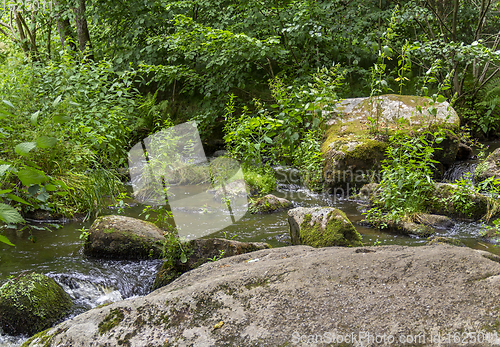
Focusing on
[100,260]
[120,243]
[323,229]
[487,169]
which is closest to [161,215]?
[120,243]

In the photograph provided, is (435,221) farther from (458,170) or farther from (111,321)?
(111,321)

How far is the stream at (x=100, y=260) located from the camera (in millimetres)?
3500

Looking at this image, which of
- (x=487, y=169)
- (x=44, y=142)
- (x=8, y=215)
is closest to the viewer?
(x=8, y=215)

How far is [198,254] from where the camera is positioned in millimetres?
A: 3627

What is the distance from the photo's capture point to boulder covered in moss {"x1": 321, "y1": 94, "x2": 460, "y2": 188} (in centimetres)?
646

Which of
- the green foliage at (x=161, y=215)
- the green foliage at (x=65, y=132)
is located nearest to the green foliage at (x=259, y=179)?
the green foliage at (x=161, y=215)

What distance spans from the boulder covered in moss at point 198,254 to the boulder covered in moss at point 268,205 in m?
1.91

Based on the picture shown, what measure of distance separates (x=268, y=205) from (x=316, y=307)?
4323mm

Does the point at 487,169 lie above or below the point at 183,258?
below

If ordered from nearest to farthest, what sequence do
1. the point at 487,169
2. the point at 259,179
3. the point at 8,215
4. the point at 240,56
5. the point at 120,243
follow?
the point at 8,215
the point at 120,243
the point at 487,169
the point at 259,179
the point at 240,56

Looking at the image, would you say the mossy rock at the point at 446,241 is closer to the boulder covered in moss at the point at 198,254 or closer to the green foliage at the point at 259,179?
the boulder covered in moss at the point at 198,254

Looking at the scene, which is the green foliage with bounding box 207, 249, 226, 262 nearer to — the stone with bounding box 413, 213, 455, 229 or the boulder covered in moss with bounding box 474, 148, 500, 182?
the stone with bounding box 413, 213, 455, 229

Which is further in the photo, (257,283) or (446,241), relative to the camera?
(446,241)

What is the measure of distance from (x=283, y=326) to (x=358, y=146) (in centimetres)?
564
